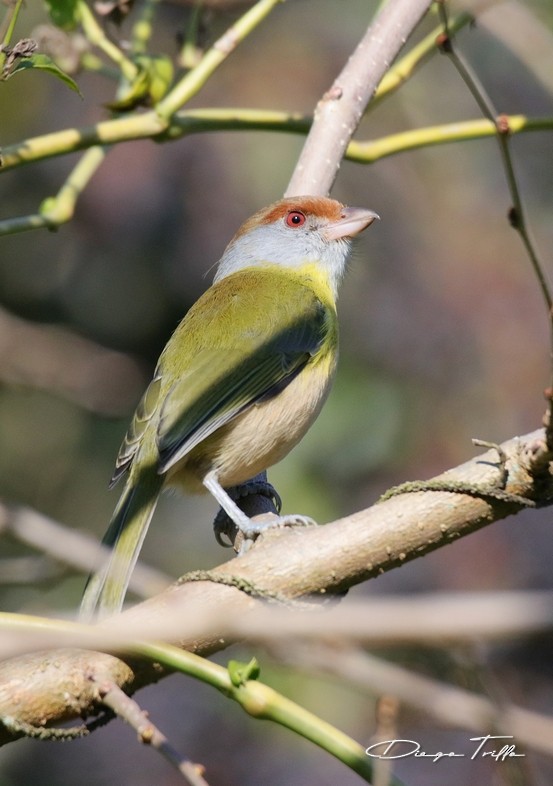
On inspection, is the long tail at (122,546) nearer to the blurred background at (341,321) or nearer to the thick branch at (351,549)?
the thick branch at (351,549)

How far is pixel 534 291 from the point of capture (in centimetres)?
716

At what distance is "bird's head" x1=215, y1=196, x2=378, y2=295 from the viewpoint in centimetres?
439

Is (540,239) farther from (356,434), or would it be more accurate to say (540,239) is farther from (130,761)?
(130,761)

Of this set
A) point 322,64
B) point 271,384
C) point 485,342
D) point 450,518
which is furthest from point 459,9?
point 322,64

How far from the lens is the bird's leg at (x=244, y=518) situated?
10.8ft

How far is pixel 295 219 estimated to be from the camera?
4359 millimetres

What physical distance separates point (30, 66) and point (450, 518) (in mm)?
1454

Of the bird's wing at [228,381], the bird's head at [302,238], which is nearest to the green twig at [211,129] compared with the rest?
the bird's head at [302,238]

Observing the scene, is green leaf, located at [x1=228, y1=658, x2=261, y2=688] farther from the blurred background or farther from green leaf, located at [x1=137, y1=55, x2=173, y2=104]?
the blurred background

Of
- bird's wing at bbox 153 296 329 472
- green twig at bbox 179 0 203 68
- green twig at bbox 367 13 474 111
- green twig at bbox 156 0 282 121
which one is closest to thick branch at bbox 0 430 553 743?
bird's wing at bbox 153 296 329 472

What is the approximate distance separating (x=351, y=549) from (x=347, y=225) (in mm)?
2358

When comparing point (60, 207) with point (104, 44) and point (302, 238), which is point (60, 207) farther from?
point (302, 238)

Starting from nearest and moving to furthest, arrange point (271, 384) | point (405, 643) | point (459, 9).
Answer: point (405, 643) → point (459, 9) → point (271, 384)

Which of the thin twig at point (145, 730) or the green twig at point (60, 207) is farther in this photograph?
the green twig at point (60, 207)
